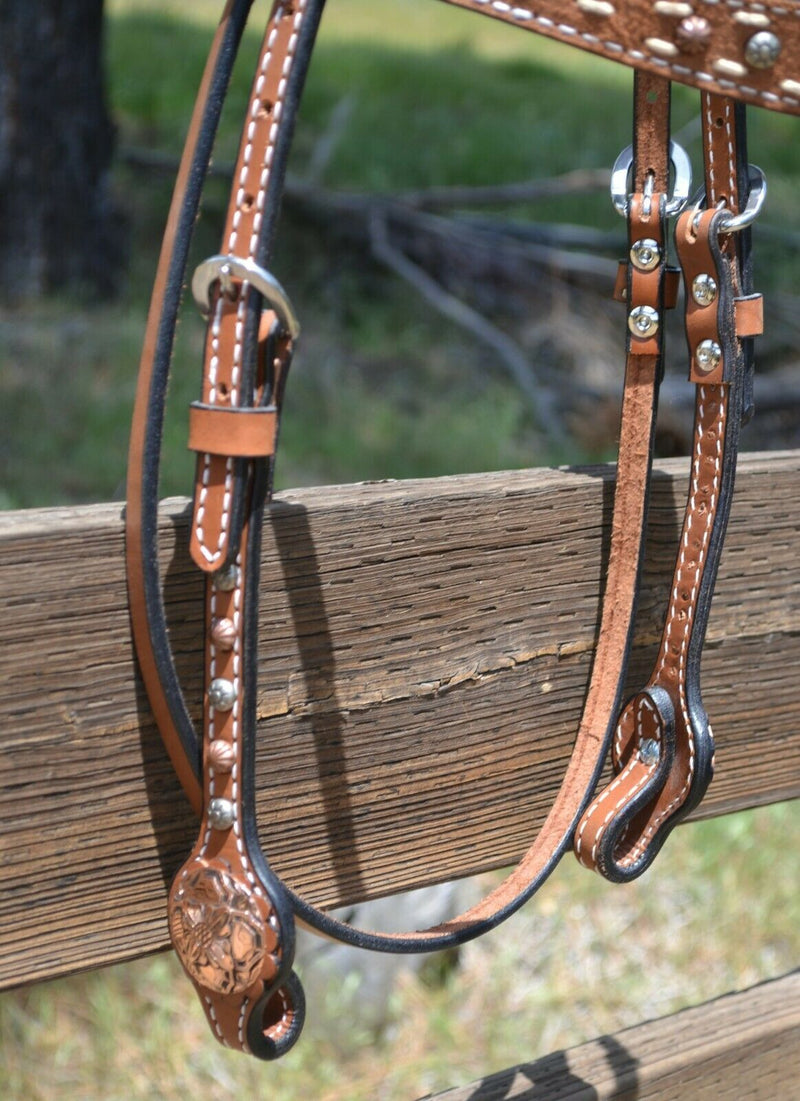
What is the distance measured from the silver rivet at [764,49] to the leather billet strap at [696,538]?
0.44 ft

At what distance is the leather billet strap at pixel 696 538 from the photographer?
831 mm

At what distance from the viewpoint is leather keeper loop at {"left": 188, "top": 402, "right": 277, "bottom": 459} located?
0.66 m

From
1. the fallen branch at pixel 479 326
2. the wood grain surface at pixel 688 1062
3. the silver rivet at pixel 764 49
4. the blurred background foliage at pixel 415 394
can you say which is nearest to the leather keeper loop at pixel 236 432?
the silver rivet at pixel 764 49

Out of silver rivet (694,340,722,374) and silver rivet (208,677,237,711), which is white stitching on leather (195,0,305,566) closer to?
silver rivet (208,677,237,711)

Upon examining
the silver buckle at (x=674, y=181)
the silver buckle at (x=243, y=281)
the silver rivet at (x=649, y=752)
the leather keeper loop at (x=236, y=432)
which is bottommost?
the silver rivet at (x=649, y=752)

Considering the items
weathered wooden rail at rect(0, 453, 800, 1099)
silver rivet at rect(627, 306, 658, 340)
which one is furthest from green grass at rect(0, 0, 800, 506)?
silver rivet at rect(627, 306, 658, 340)

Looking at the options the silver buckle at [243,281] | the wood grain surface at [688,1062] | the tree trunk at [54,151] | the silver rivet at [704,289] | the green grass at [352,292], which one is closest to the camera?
the silver buckle at [243,281]

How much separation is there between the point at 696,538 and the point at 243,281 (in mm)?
418

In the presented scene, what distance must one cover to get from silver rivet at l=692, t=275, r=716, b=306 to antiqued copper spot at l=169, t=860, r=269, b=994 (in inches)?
20.1

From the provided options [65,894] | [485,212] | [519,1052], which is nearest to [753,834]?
[519,1052]

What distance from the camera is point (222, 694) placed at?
0.70 metres

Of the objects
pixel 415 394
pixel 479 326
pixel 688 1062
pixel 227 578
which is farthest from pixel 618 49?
pixel 479 326

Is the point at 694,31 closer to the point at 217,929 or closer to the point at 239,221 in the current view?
the point at 239,221

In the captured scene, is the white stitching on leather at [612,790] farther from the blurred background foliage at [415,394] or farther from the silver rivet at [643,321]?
the blurred background foliage at [415,394]
